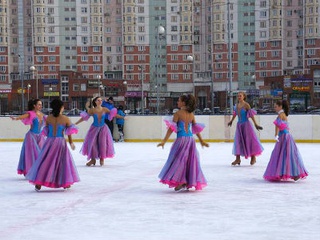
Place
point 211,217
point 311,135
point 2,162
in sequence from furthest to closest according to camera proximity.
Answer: point 311,135, point 2,162, point 211,217

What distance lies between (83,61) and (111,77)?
473 cm

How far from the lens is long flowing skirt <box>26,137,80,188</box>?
977 centimetres

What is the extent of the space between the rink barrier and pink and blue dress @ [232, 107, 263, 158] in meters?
8.83

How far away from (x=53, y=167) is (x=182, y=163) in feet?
6.66

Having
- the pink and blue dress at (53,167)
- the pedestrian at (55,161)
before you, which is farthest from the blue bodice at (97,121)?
the pink and blue dress at (53,167)

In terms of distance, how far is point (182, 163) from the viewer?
9.53 metres

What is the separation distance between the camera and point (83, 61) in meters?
90.3

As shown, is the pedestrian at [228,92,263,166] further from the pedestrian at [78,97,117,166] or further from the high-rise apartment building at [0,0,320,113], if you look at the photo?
the high-rise apartment building at [0,0,320,113]

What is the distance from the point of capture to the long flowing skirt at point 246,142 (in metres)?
14.6

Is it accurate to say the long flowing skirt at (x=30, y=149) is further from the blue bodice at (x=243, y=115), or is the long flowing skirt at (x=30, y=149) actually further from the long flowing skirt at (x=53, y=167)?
→ the blue bodice at (x=243, y=115)

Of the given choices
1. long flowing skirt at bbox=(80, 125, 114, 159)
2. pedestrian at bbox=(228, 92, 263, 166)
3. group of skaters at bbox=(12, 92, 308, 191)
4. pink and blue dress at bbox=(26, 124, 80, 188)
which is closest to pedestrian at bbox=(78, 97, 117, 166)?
long flowing skirt at bbox=(80, 125, 114, 159)

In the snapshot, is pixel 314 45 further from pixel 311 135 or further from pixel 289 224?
pixel 289 224

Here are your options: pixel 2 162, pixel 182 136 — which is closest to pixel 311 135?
pixel 2 162

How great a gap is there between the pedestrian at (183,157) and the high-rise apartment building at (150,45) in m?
74.9
